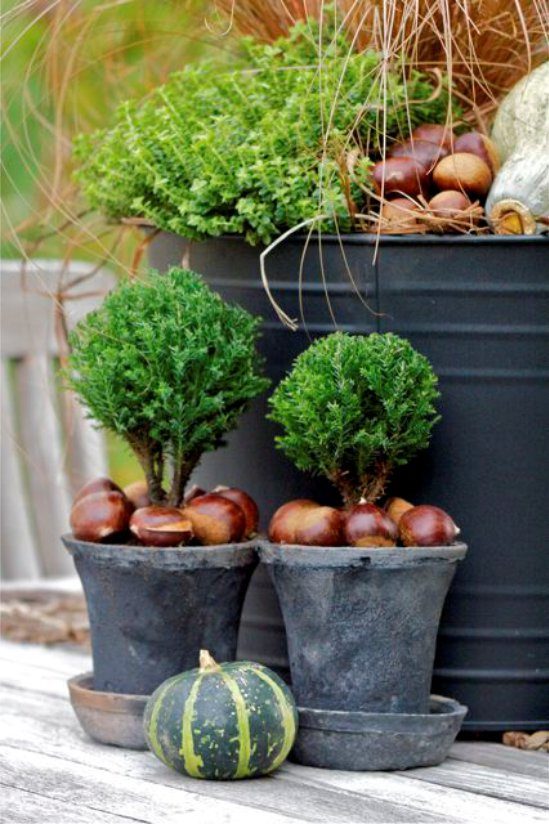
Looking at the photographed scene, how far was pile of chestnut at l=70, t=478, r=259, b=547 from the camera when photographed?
6.47 ft

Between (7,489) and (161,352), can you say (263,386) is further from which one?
(7,489)

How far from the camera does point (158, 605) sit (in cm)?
198

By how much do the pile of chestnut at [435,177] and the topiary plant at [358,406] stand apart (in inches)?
8.3

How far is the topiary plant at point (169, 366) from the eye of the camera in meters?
1.96

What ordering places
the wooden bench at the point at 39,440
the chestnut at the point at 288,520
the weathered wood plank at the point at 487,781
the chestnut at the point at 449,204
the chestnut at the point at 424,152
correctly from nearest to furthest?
the weathered wood plank at the point at 487,781, the chestnut at the point at 288,520, the chestnut at the point at 449,204, the chestnut at the point at 424,152, the wooden bench at the point at 39,440

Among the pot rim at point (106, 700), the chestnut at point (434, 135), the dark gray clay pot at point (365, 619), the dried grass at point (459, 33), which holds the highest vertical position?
the dried grass at point (459, 33)

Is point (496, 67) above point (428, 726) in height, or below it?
above

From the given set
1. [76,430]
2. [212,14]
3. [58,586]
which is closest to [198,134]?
[212,14]

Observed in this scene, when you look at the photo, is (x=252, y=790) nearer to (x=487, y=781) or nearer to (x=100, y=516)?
(x=487, y=781)

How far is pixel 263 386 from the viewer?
2.04 metres

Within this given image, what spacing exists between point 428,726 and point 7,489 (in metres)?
1.54

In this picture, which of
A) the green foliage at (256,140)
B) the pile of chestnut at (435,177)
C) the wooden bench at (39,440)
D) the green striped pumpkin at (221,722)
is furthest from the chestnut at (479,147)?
the wooden bench at (39,440)

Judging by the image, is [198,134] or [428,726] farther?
[198,134]

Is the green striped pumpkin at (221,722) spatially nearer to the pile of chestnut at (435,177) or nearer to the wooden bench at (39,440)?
the pile of chestnut at (435,177)
